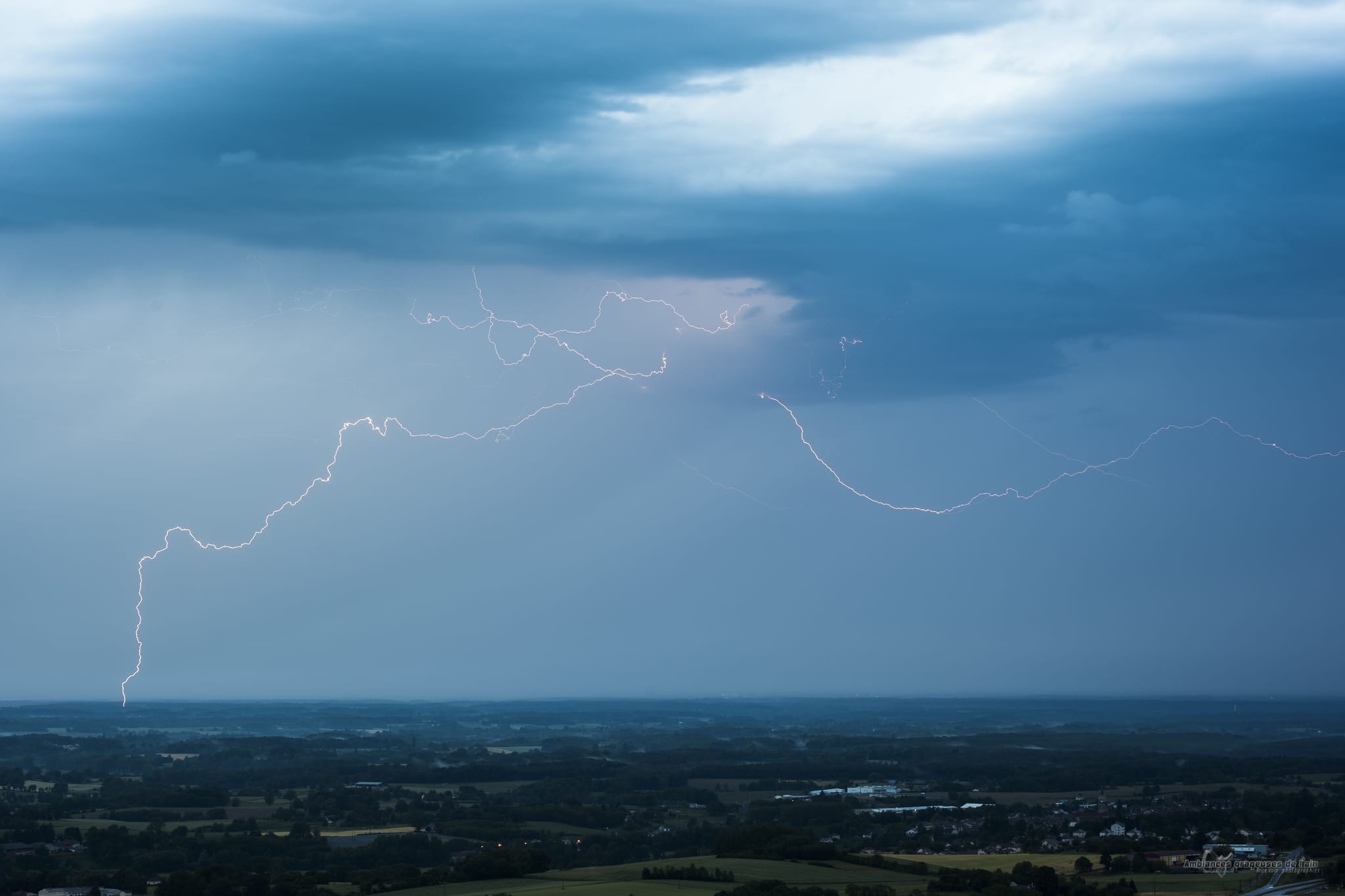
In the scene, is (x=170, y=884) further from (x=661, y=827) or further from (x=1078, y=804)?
(x=1078, y=804)

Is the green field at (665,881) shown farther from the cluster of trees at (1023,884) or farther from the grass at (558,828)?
the grass at (558,828)

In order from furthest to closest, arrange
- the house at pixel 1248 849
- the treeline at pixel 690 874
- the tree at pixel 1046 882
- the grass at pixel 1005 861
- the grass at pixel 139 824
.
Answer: the grass at pixel 139 824, the house at pixel 1248 849, the grass at pixel 1005 861, the treeline at pixel 690 874, the tree at pixel 1046 882

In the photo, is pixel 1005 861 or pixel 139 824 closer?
pixel 1005 861

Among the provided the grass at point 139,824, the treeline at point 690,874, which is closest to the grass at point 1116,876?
the treeline at point 690,874

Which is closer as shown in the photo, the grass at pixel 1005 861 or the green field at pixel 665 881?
the green field at pixel 665 881

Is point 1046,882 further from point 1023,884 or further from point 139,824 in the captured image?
point 139,824

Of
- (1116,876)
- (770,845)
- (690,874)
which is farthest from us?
(770,845)

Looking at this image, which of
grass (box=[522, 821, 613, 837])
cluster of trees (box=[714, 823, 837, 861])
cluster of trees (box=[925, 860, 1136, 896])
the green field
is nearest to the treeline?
the green field

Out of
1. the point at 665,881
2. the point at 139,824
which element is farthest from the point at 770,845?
the point at 139,824

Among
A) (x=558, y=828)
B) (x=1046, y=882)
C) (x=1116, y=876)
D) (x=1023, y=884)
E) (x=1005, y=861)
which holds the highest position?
(x=1046, y=882)
